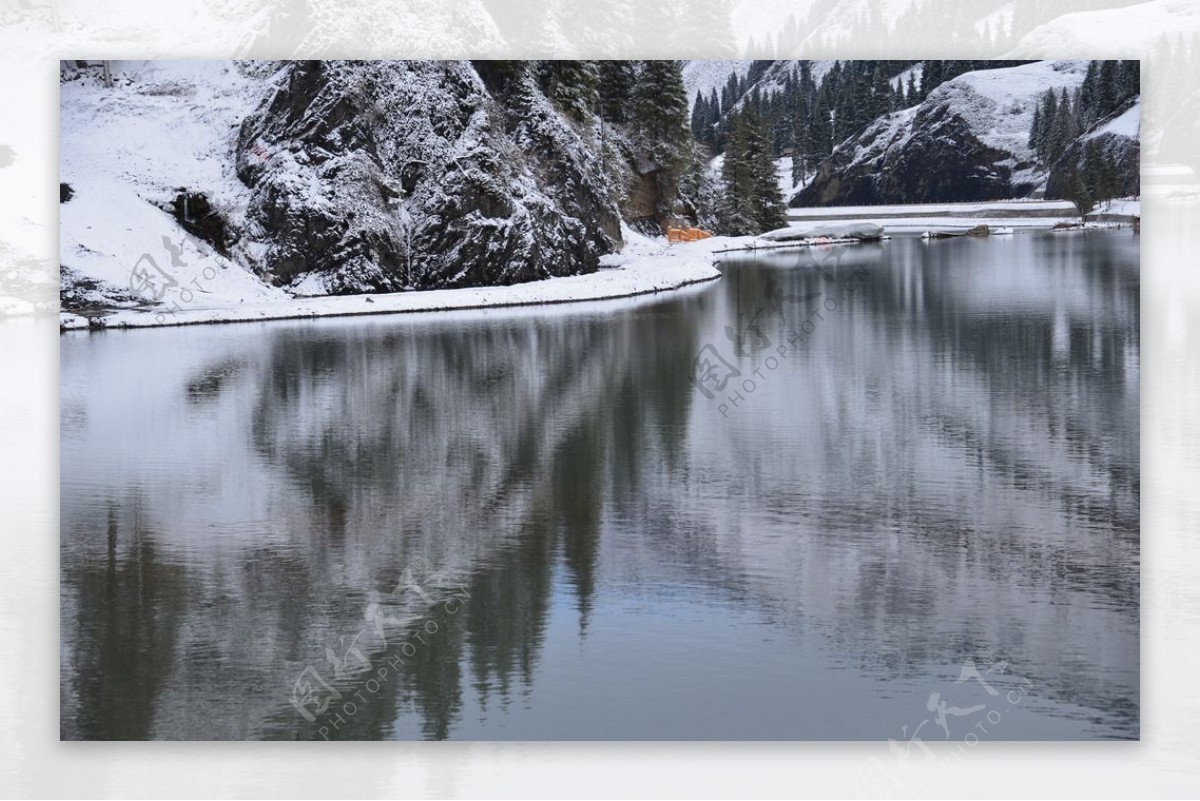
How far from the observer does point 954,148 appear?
41.0 ft

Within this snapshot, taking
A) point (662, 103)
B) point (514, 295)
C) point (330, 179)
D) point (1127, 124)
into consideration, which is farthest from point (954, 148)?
point (330, 179)

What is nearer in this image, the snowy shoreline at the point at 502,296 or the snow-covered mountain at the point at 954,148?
the snow-covered mountain at the point at 954,148

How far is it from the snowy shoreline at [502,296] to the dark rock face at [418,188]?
12cm

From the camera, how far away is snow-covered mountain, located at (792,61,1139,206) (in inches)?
478

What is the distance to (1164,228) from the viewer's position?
12203 mm

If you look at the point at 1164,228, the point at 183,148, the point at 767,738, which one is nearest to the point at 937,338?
the point at 1164,228

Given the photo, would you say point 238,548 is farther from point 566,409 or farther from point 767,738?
point 767,738

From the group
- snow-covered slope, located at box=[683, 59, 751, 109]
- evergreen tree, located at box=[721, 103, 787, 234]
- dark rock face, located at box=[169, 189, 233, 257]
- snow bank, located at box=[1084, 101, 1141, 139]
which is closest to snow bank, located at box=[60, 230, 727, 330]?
evergreen tree, located at box=[721, 103, 787, 234]

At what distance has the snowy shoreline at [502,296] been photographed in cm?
1339

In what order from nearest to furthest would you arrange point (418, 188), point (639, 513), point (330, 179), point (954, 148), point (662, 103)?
point (639, 513) → point (954, 148) → point (662, 103) → point (330, 179) → point (418, 188)

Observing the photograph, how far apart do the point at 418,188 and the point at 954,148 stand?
5.12m

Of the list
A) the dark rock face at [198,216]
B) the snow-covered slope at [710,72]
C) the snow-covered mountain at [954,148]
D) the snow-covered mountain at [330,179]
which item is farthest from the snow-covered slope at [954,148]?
the dark rock face at [198,216]

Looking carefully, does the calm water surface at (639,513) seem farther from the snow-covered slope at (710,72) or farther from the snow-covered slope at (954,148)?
the snow-covered slope at (710,72)

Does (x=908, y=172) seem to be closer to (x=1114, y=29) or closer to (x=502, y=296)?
(x=1114, y=29)
